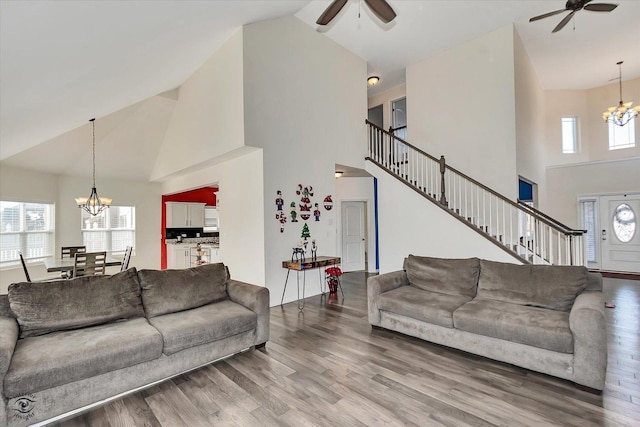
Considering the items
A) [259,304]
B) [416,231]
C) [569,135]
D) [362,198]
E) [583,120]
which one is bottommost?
[259,304]

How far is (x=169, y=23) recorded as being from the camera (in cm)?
328

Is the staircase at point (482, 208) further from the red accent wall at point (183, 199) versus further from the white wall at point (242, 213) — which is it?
the red accent wall at point (183, 199)

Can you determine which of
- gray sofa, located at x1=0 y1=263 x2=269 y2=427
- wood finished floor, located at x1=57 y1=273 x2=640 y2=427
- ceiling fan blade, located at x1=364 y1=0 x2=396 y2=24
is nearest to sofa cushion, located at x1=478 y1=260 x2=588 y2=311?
wood finished floor, located at x1=57 y1=273 x2=640 y2=427

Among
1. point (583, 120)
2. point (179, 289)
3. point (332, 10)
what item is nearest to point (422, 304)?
point (179, 289)

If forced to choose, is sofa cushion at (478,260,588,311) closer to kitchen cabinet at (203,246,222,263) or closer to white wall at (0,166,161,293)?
kitchen cabinet at (203,246,222,263)

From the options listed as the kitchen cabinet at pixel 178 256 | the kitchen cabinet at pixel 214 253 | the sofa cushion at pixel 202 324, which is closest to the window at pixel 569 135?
the kitchen cabinet at pixel 214 253

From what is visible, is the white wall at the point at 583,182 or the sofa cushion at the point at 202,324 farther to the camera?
the white wall at the point at 583,182

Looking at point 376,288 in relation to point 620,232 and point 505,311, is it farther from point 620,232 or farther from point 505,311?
point 620,232

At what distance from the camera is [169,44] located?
3883mm

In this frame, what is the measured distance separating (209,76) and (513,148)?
231 inches

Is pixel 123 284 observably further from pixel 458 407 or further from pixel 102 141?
pixel 102 141

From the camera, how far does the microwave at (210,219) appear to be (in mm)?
9586

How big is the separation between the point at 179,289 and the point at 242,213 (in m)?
2.39

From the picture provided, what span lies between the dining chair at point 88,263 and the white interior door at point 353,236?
5172 millimetres
